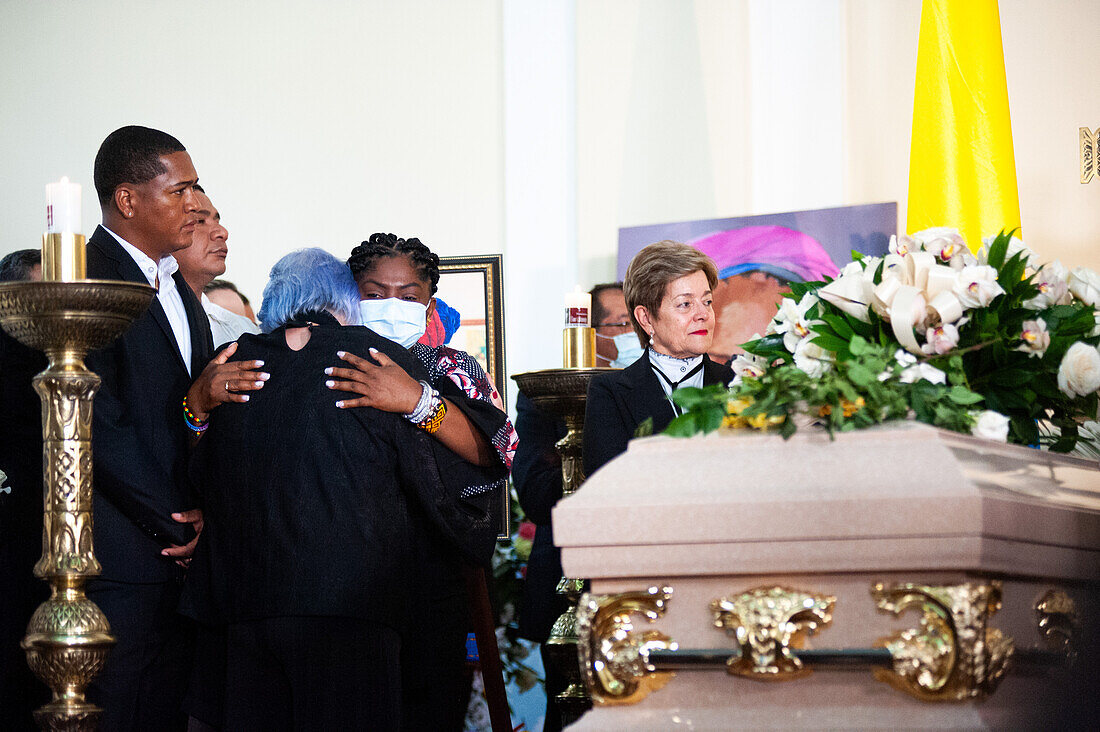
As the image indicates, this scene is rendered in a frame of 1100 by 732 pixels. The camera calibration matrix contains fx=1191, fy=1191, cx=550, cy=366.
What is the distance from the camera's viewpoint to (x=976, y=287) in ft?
5.85

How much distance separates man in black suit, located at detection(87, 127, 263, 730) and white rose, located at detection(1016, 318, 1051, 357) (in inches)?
63.1

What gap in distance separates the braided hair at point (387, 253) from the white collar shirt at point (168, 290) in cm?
47

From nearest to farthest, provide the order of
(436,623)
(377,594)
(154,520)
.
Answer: (377,594), (154,520), (436,623)

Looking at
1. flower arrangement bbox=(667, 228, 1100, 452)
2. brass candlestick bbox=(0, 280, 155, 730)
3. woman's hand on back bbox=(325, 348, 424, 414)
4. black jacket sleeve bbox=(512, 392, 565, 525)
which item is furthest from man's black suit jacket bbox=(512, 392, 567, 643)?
flower arrangement bbox=(667, 228, 1100, 452)

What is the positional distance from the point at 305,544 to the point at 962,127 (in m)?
2.47

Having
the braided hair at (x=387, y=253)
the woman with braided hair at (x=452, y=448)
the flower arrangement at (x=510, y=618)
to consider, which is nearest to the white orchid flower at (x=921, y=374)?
the woman with braided hair at (x=452, y=448)

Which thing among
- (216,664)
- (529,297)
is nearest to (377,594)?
(216,664)

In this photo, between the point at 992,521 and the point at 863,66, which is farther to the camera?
the point at 863,66

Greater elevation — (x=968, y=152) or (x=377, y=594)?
(x=968, y=152)

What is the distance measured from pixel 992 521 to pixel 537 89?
4.31 meters

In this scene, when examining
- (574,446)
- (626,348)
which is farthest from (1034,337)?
(626,348)

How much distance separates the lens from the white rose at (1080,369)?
183 centimetres

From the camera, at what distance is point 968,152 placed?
3.71 meters

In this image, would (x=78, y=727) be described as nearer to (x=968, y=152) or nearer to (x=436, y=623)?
(x=436, y=623)
